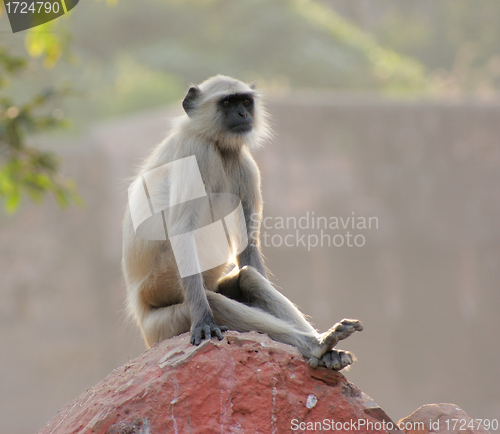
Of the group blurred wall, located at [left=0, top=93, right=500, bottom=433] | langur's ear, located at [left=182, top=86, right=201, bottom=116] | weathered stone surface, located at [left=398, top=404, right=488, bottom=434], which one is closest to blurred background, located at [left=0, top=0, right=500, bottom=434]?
blurred wall, located at [left=0, top=93, right=500, bottom=433]

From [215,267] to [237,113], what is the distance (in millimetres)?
947

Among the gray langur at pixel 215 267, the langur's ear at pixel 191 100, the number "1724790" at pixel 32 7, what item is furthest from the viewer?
the langur's ear at pixel 191 100

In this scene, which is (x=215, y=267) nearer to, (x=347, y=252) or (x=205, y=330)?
(x=205, y=330)

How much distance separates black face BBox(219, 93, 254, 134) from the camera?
12.3ft

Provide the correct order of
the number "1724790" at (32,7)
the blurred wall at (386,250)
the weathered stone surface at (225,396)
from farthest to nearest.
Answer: the blurred wall at (386,250) < the number "1724790" at (32,7) < the weathered stone surface at (225,396)


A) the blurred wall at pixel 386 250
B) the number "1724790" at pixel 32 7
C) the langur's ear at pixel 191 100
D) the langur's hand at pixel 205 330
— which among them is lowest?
the blurred wall at pixel 386 250

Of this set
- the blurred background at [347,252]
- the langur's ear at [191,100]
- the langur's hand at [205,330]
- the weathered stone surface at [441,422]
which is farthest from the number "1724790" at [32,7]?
the blurred background at [347,252]

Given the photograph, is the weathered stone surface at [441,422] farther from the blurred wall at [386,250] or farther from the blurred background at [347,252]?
the blurred background at [347,252]

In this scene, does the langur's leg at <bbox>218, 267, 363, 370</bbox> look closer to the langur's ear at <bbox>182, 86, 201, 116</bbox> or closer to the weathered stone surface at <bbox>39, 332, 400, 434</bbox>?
the weathered stone surface at <bbox>39, 332, 400, 434</bbox>

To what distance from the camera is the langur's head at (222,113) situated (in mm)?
3721

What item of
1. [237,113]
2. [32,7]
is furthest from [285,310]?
[32,7]

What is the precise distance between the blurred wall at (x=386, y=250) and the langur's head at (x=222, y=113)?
6.10m

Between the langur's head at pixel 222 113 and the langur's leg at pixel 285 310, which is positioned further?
the langur's head at pixel 222 113

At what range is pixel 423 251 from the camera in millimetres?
10102
